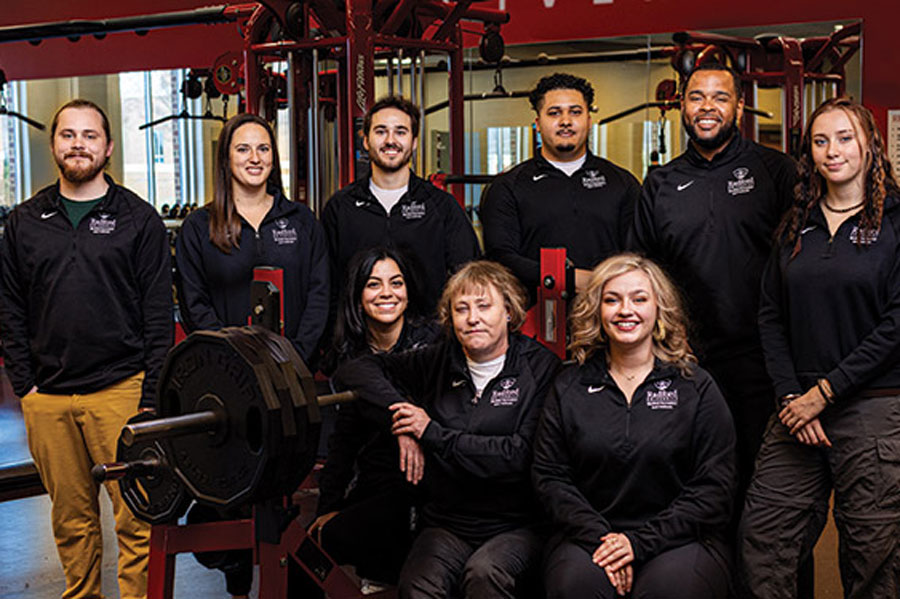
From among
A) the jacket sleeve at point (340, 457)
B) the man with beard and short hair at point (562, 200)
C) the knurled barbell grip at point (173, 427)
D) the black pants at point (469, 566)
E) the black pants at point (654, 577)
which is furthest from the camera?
the man with beard and short hair at point (562, 200)

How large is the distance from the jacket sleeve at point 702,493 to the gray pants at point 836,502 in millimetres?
264

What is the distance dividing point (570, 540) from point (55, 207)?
5.92ft

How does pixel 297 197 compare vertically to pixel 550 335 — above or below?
above

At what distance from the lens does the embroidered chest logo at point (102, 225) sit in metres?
3.13

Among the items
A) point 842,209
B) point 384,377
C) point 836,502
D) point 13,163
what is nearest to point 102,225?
point 384,377

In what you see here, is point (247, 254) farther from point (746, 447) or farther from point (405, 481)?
point (746, 447)

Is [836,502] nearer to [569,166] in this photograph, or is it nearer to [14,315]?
[569,166]

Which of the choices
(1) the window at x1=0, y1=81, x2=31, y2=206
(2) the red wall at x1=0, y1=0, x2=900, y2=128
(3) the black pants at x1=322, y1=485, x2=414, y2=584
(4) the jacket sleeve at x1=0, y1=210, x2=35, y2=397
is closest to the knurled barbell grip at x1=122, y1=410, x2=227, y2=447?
(3) the black pants at x1=322, y1=485, x2=414, y2=584

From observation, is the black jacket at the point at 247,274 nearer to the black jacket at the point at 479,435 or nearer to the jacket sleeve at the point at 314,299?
the jacket sleeve at the point at 314,299

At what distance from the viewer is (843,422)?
2.70 metres

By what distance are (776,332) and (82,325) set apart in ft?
6.49

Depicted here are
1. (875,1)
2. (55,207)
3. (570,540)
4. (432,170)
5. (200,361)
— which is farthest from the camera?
(432,170)

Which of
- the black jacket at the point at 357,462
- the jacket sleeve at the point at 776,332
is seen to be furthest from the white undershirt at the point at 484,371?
the jacket sleeve at the point at 776,332

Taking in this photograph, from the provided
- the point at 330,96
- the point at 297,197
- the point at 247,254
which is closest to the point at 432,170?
the point at 330,96
